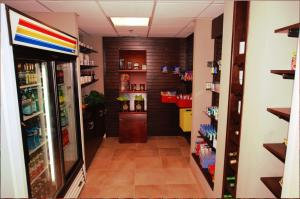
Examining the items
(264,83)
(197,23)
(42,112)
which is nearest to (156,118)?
(197,23)

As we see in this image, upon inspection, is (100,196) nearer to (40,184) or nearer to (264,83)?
(40,184)

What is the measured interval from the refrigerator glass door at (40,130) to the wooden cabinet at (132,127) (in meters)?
2.31

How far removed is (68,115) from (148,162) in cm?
174

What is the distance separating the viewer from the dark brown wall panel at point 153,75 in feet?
16.1

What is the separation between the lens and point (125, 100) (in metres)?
4.84

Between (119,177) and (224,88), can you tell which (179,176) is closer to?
(119,177)

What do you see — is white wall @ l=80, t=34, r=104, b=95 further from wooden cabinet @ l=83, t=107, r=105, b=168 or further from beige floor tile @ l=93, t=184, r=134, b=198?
beige floor tile @ l=93, t=184, r=134, b=198

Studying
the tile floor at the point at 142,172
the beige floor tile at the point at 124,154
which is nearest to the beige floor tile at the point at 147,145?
the tile floor at the point at 142,172

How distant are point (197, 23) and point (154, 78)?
6.96 feet

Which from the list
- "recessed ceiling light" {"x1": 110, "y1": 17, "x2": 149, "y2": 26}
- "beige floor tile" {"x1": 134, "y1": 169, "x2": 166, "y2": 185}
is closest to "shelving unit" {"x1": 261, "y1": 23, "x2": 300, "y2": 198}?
"beige floor tile" {"x1": 134, "y1": 169, "x2": 166, "y2": 185}

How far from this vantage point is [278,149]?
5.21 ft

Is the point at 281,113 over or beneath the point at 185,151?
over

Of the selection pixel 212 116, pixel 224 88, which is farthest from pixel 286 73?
pixel 212 116

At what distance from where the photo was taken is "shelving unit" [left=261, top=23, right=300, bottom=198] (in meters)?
1.44
